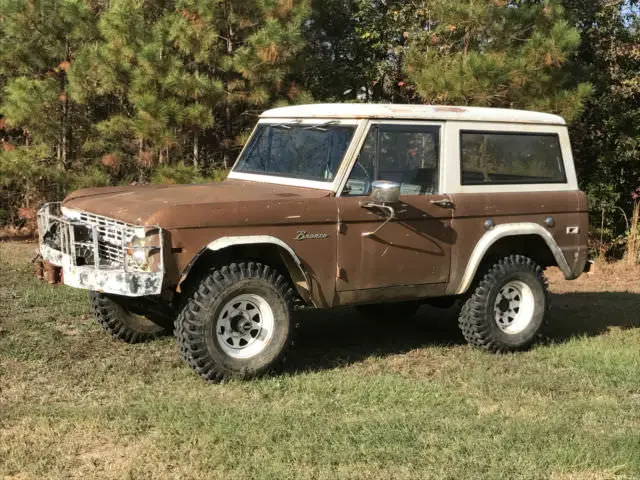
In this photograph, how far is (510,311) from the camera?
671 cm

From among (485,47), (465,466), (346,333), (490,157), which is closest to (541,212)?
(490,157)

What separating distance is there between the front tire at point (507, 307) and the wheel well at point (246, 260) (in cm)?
158

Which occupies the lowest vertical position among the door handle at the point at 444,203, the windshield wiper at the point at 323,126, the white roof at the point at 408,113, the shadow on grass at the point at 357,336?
the shadow on grass at the point at 357,336

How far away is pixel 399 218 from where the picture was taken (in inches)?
231

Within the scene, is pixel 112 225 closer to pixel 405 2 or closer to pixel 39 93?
pixel 39 93

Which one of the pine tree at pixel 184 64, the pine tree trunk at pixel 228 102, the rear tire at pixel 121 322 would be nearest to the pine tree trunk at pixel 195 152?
the pine tree at pixel 184 64

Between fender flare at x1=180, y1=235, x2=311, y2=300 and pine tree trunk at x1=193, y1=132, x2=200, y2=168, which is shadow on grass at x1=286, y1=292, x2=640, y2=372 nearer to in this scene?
fender flare at x1=180, y1=235, x2=311, y2=300

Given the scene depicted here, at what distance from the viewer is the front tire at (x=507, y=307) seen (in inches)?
252

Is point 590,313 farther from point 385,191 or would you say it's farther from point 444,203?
point 385,191

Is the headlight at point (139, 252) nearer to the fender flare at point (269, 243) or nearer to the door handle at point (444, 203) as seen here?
the fender flare at point (269, 243)

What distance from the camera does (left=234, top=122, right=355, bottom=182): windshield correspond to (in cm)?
586

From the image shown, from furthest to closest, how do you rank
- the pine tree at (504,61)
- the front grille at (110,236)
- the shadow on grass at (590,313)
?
the pine tree at (504,61) < the shadow on grass at (590,313) < the front grille at (110,236)

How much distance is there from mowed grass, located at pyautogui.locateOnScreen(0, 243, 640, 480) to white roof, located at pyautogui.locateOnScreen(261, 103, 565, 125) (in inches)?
74.7

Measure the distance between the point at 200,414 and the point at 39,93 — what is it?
27.0 feet
